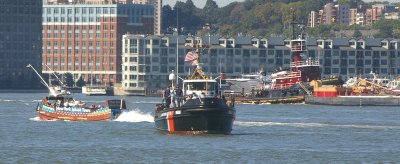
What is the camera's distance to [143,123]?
122 metres

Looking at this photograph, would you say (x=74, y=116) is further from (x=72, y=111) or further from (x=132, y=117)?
(x=132, y=117)

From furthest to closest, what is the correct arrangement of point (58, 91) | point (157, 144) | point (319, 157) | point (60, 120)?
point (58, 91)
point (60, 120)
point (157, 144)
point (319, 157)

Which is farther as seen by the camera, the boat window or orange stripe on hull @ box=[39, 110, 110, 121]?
orange stripe on hull @ box=[39, 110, 110, 121]

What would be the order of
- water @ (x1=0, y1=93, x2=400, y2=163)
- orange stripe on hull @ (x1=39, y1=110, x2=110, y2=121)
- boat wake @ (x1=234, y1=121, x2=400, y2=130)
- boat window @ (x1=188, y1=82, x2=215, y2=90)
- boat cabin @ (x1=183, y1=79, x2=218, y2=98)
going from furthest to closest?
orange stripe on hull @ (x1=39, y1=110, x2=110, y2=121)
boat wake @ (x1=234, y1=121, x2=400, y2=130)
boat window @ (x1=188, y1=82, x2=215, y2=90)
boat cabin @ (x1=183, y1=79, x2=218, y2=98)
water @ (x1=0, y1=93, x2=400, y2=163)

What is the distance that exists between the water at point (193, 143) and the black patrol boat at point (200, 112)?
0.80 metres

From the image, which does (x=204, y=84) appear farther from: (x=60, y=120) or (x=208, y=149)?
(x=60, y=120)

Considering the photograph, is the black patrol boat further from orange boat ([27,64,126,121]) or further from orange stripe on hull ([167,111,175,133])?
orange boat ([27,64,126,121])

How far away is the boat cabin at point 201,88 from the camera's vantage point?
99188mm

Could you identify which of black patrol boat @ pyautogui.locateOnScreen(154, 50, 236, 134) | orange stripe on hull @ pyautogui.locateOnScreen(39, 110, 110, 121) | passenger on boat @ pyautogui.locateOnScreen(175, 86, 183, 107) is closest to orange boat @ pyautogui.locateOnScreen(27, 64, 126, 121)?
orange stripe on hull @ pyautogui.locateOnScreen(39, 110, 110, 121)

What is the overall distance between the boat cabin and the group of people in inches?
20.9

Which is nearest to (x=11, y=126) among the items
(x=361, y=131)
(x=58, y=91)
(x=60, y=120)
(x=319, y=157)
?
(x=60, y=120)

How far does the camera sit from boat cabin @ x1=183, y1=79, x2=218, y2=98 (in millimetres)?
99188

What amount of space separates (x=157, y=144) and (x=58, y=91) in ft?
151

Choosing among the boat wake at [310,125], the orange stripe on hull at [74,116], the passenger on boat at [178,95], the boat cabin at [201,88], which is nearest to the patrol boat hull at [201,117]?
the passenger on boat at [178,95]
